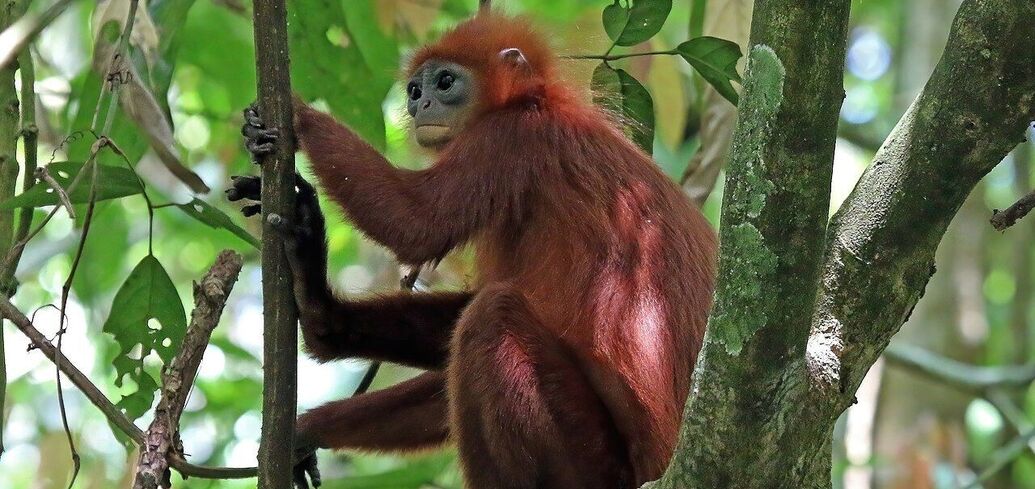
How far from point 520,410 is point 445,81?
1.98 metres

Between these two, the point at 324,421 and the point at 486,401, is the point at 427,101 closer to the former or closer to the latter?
the point at 324,421

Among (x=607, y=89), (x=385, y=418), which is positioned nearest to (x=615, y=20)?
(x=607, y=89)

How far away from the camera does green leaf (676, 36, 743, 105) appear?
4.51 metres

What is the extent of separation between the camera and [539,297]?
446 cm

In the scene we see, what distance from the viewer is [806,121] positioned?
254cm

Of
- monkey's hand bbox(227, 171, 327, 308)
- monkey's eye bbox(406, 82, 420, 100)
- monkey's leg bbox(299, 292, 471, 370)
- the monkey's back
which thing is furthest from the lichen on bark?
monkey's eye bbox(406, 82, 420, 100)

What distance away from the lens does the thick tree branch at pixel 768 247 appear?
2.51 meters

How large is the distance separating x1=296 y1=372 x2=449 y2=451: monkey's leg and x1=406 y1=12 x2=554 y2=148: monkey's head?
1134mm

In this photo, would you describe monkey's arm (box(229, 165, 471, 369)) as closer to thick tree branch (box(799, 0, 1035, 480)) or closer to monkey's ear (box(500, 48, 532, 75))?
monkey's ear (box(500, 48, 532, 75))

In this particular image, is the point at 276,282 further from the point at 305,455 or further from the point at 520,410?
the point at 305,455

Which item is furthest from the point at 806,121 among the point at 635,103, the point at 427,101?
the point at 427,101

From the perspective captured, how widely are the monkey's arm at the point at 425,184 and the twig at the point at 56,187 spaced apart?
35.7 inches

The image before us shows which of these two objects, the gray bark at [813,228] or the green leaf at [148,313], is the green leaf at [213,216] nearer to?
the green leaf at [148,313]

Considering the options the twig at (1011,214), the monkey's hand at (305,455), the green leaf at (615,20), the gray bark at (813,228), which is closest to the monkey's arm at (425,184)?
the green leaf at (615,20)
